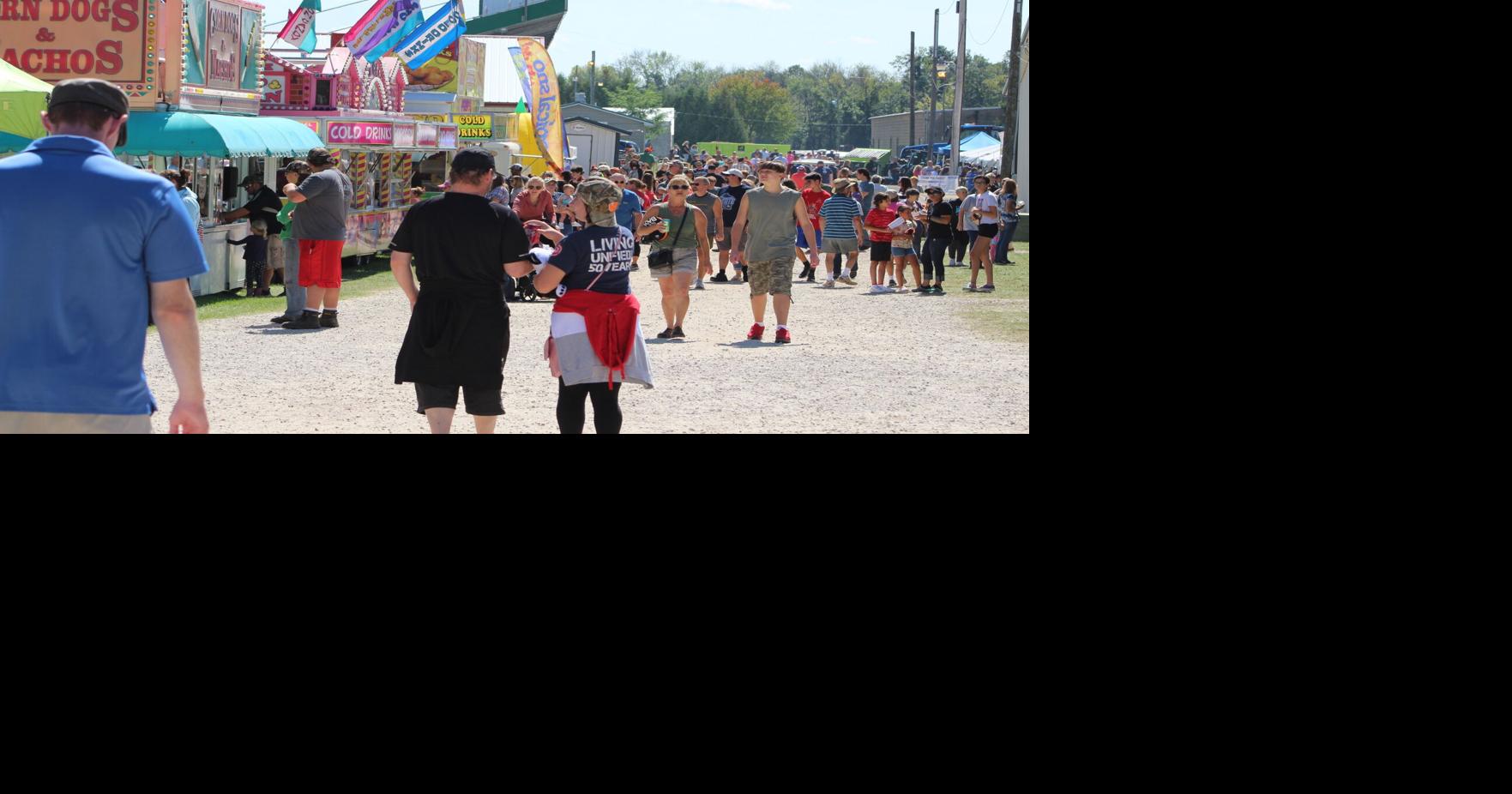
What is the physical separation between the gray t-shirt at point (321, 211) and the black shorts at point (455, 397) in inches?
289

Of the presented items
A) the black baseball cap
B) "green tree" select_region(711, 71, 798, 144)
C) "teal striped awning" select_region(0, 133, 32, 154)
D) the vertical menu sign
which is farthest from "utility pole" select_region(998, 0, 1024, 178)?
"green tree" select_region(711, 71, 798, 144)

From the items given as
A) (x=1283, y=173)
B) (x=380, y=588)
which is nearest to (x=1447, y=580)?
(x=1283, y=173)

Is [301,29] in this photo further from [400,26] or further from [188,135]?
[188,135]

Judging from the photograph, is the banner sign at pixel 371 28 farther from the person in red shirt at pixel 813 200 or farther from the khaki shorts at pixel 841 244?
the khaki shorts at pixel 841 244

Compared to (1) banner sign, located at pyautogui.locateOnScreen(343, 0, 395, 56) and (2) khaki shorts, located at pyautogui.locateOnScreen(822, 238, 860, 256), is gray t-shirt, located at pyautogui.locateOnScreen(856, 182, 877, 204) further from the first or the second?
(2) khaki shorts, located at pyautogui.locateOnScreen(822, 238, 860, 256)

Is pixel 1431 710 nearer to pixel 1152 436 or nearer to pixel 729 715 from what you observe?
pixel 1152 436

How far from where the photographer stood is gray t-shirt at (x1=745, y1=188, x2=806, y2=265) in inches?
490

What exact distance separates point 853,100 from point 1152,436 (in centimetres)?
14784

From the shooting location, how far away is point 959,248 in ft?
87.5

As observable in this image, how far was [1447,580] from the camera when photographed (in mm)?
3562

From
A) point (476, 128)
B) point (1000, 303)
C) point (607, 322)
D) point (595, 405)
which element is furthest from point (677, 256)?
point (476, 128)

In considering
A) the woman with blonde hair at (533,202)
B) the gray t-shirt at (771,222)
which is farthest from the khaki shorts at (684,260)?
the woman with blonde hair at (533,202)

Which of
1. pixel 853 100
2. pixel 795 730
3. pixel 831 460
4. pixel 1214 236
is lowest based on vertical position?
pixel 795 730

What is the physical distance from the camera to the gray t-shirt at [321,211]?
1355 centimetres
